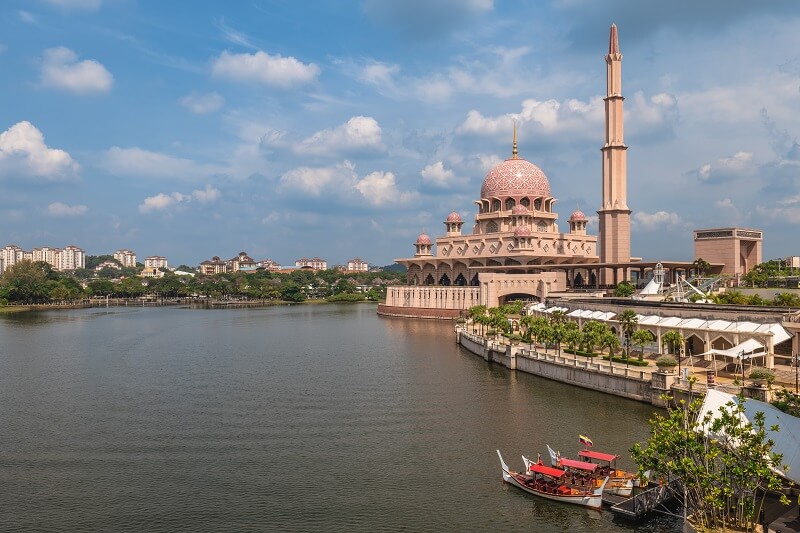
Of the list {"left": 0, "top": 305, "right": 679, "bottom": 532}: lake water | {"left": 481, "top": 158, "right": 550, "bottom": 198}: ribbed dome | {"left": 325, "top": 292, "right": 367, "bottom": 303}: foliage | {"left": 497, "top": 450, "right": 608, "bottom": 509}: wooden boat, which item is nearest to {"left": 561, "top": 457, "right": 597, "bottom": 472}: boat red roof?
{"left": 497, "top": 450, "right": 608, "bottom": 509}: wooden boat

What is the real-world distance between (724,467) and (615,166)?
211 ft

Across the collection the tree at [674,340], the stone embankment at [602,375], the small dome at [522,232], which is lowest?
the stone embankment at [602,375]

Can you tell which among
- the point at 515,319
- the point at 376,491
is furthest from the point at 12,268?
the point at 376,491

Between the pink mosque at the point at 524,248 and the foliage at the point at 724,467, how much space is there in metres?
62.7

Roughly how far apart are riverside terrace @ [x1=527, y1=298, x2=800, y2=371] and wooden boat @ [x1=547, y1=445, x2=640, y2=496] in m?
15.5

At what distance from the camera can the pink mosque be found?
79438mm

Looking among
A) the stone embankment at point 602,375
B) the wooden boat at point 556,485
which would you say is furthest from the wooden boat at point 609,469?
the stone embankment at point 602,375

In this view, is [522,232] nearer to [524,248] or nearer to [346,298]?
[524,248]

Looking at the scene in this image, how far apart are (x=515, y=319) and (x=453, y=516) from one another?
50.6m

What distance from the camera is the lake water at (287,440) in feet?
73.6

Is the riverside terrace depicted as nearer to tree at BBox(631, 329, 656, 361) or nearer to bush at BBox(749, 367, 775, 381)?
tree at BBox(631, 329, 656, 361)

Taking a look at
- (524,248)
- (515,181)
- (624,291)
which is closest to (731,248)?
(624,291)

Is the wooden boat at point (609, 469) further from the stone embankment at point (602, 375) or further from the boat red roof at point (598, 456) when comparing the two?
the stone embankment at point (602, 375)

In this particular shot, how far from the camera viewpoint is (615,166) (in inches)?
3100
